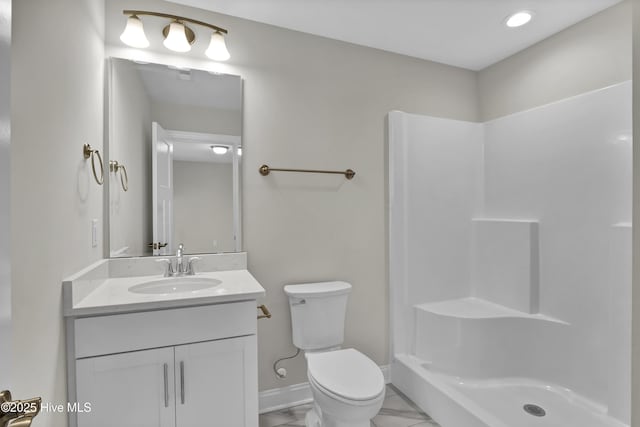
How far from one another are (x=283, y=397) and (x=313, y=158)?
1.53 m

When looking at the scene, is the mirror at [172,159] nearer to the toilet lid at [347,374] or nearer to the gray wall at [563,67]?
the toilet lid at [347,374]

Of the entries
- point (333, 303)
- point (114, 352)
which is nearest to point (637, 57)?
point (333, 303)

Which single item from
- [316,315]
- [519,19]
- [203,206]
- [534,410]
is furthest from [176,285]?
[519,19]

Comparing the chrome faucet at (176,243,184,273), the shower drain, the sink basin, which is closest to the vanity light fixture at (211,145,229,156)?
the chrome faucet at (176,243,184,273)

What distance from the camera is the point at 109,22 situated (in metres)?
1.77

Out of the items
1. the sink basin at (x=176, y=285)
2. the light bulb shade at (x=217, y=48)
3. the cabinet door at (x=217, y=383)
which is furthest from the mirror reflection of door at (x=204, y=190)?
the cabinet door at (x=217, y=383)

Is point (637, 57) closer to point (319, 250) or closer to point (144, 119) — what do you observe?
point (319, 250)

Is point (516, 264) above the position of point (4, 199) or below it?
below

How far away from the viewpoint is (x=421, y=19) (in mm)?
2025

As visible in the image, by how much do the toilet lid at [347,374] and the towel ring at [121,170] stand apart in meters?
1.37

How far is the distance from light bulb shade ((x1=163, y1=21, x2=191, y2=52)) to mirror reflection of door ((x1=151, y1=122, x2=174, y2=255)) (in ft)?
1.40

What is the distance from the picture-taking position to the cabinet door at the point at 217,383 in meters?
1.41

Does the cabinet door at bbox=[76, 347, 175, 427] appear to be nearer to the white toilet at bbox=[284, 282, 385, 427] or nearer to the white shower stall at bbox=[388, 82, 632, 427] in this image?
the white toilet at bbox=[284, 282, 385, 427]

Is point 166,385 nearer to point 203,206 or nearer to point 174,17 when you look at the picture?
point 203,206
